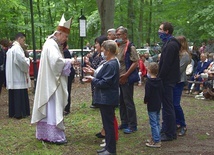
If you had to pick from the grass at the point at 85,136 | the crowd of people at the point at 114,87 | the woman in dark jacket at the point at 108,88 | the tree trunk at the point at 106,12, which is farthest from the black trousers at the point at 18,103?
the tree trunk at the point at 106,12

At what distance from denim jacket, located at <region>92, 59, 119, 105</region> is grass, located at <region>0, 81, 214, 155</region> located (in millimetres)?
937

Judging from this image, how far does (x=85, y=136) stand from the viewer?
258 inches

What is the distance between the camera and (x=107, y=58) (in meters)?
5.27

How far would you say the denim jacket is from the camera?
16.7 ft

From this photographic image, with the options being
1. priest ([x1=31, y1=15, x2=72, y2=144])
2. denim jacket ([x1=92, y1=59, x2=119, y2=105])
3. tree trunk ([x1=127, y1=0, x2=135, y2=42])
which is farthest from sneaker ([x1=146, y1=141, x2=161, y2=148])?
tree trunk ([x1=127, y1=0, x2=135, y2=42])

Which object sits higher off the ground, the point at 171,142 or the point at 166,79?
the point at 166,79

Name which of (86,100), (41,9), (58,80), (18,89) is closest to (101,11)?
(86,100)

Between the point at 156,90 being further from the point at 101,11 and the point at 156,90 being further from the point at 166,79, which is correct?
the point at 101,11

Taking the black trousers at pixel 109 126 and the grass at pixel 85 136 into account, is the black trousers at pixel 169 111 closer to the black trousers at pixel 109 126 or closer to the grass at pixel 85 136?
the grass at pixel 85 136

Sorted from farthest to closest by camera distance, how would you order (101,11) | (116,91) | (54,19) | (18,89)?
1. (54,19)
2. (101,11)
3. (18,89)
4. (116,91)

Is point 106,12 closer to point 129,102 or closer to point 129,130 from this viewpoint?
point 129,102

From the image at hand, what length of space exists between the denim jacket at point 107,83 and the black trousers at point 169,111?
3.95 ft

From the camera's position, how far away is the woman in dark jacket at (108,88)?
5.09 metres

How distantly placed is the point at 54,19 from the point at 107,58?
27.4m
